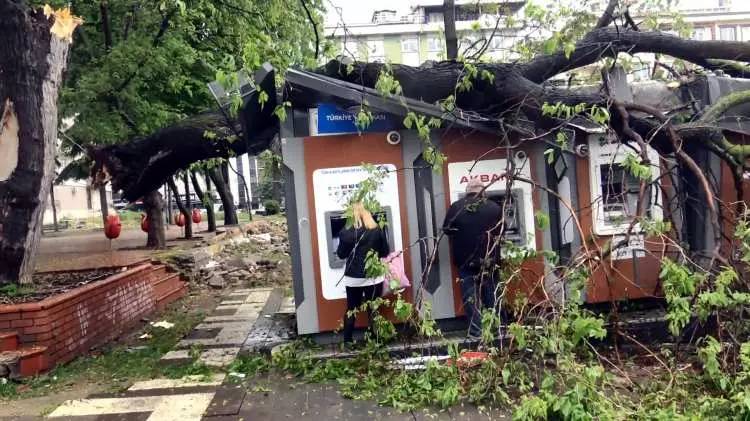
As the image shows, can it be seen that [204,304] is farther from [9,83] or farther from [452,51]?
[452,51]

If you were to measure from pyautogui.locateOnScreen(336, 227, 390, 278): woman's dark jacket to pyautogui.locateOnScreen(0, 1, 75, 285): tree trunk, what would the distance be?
3.72 m

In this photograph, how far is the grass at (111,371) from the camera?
577 centimetres

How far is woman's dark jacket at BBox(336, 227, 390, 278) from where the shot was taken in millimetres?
6031

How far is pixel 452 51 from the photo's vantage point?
26.7 ft

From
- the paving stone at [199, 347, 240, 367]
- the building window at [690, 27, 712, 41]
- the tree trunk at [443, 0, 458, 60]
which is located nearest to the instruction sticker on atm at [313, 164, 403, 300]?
the paving stone at [199, 347, 240, 367]

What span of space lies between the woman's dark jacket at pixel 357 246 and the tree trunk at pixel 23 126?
12.2ft

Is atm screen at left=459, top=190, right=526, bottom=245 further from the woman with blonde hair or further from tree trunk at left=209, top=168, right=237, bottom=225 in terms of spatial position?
tree trunk at left=209, top=168, right=237, bottom=225

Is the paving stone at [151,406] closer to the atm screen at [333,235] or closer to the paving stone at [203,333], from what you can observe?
the atm screen at [333,235]

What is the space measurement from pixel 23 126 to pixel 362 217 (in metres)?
4.16

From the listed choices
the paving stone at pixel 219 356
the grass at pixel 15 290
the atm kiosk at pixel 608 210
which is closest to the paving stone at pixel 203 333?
the paving stone at pixel 219 356

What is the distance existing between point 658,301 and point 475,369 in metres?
3.24

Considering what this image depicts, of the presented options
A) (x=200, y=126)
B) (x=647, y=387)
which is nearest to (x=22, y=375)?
(x=200, y=126)

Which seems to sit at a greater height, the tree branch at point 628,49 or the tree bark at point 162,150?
the tree branch at point 628,49

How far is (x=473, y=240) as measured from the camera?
20.0 feet
